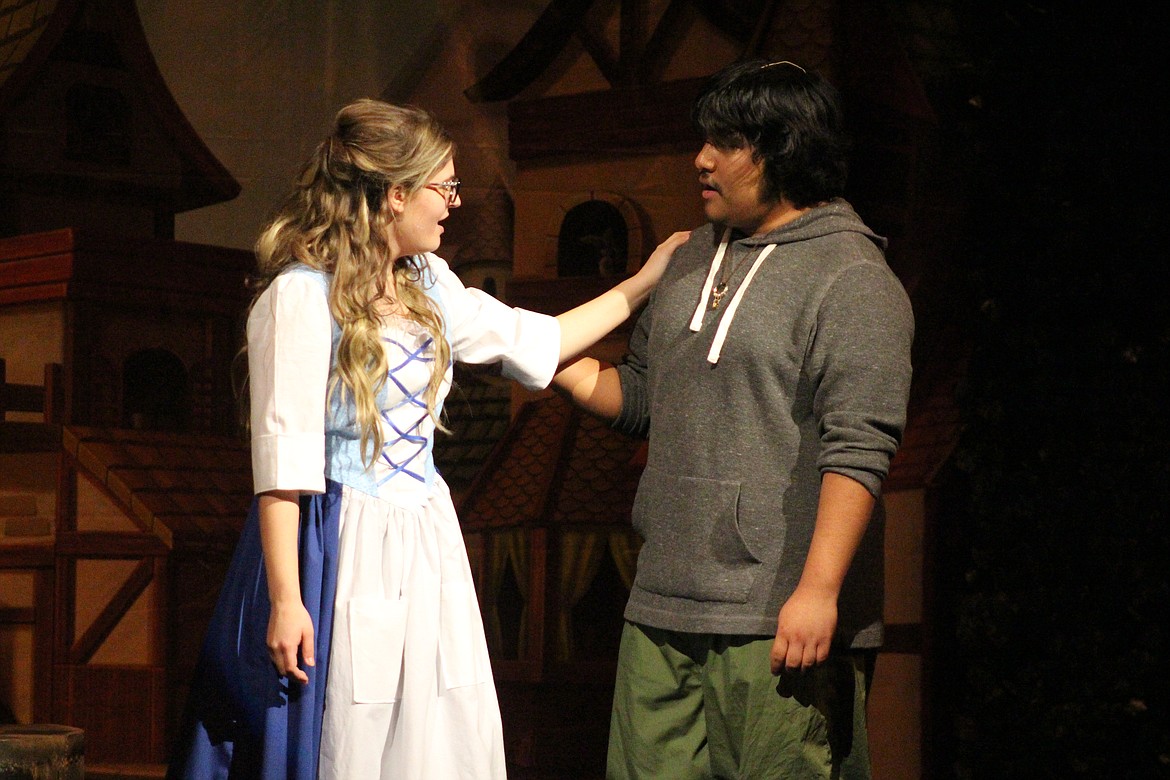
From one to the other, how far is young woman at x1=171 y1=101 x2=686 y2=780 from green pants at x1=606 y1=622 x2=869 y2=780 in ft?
0.75

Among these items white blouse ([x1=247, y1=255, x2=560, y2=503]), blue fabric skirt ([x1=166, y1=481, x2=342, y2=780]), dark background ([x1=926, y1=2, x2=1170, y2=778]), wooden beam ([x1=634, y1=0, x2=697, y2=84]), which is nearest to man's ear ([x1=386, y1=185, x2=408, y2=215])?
white blouse ([x1=247, y1=255, x2=560, y2=503])

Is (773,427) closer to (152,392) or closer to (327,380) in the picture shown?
(327,380)

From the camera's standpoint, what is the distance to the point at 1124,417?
9.77 feet

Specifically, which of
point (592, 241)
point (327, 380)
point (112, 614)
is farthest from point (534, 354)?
point (112, 614)

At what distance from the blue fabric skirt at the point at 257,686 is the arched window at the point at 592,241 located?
1.57m

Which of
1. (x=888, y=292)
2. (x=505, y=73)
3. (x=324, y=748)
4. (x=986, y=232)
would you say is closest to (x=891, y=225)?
(x=986, y=232)

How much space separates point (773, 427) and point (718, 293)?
245 millimetres

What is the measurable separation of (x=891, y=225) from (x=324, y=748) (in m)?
1.97

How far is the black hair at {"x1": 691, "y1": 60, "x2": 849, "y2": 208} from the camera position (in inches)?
80.0

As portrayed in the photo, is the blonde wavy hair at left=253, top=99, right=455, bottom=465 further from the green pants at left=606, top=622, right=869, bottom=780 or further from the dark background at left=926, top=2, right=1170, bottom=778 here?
the dark background at left=926, top=2, right=1170, bottom=778

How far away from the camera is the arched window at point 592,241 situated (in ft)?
11.2

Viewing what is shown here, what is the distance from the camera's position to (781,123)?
203 centimetres

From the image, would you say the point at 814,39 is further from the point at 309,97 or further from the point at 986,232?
the point at 309,97

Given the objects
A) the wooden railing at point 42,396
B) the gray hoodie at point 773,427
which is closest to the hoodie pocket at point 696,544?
the gray hoodie at point 773,427
